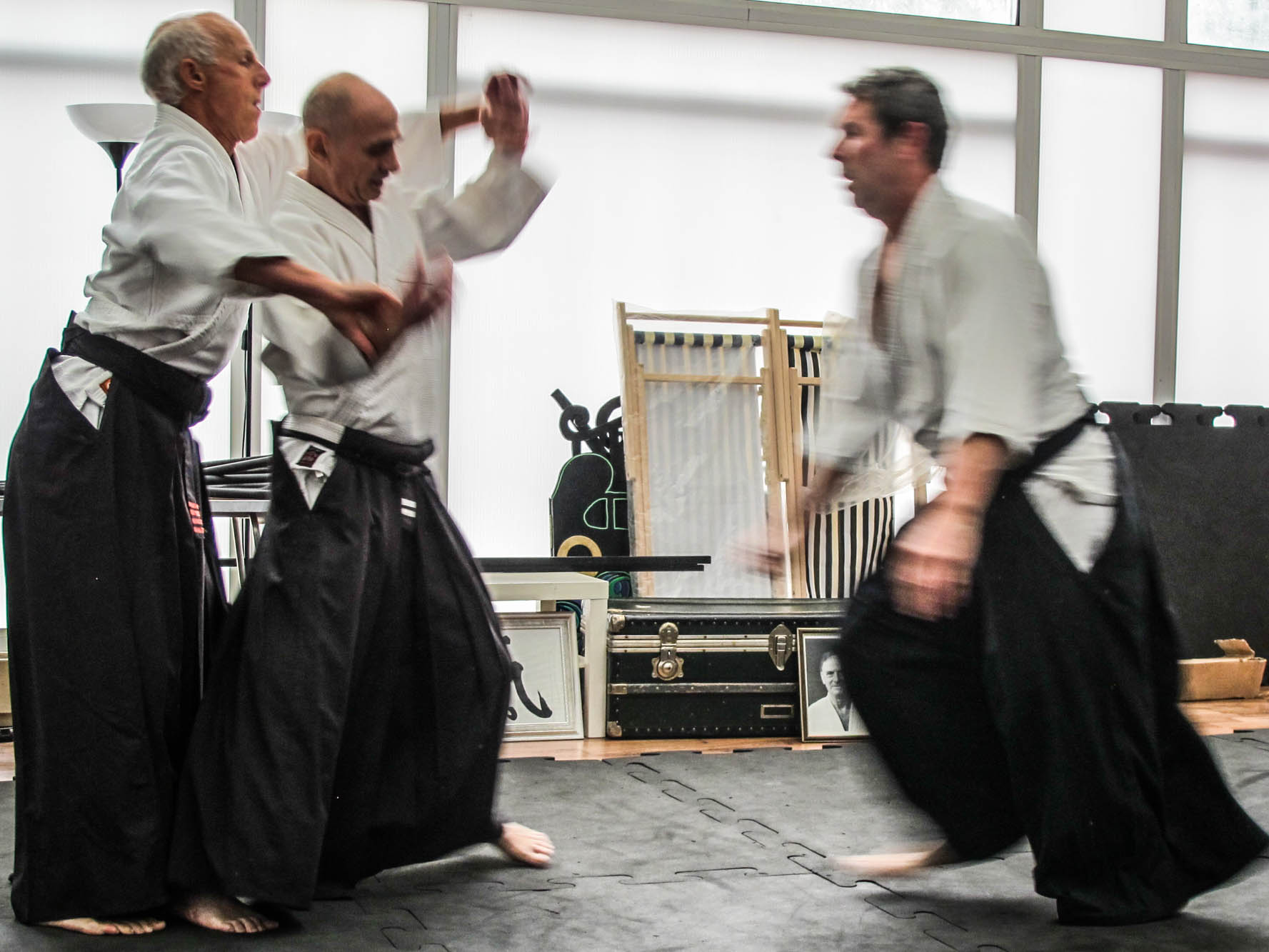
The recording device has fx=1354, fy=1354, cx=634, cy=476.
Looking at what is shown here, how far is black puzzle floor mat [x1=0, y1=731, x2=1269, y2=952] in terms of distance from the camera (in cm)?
200

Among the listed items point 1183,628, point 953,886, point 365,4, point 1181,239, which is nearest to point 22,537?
point 953,886

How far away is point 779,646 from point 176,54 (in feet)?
8.32

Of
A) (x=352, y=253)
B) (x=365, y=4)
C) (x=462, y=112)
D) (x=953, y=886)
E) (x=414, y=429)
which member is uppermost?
(x=365, y=4)

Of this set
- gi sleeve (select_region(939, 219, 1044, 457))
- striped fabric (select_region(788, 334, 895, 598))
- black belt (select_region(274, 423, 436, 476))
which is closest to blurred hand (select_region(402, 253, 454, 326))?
black belt (select_region(274, 423, 436, 476))

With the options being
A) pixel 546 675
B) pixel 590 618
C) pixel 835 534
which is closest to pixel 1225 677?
pixel 835 534

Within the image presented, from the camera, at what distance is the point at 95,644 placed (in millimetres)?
2018

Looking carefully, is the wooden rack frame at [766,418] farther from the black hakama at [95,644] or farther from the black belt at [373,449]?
the black hakama at [95,644]

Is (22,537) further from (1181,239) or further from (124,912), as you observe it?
(1181,239)

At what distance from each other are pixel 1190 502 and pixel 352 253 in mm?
3834

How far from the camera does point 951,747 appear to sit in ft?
6.93

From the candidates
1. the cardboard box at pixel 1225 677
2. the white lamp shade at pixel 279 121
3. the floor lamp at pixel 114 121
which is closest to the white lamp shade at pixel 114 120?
the floor lamp at pixel 114 121

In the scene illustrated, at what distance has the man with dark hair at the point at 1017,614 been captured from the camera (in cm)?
194

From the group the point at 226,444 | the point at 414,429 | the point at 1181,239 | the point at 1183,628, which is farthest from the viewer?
the point at 1181,239

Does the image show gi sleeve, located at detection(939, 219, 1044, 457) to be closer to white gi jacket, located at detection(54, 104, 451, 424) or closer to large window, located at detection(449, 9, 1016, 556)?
white gi jacket, located at detection(54, 104, 451, 424)
